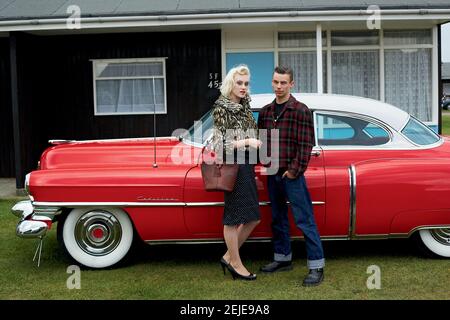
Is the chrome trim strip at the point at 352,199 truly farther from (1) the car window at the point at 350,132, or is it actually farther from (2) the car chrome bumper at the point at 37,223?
(2) the car chrome bumper at the point at 37,223

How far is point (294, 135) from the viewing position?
495 cm

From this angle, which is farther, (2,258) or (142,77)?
(142,77)

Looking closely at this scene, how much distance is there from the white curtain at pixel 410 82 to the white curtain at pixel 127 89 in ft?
14.7

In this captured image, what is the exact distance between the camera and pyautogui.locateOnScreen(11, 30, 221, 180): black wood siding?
11711 millimetres

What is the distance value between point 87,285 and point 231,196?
4.68 feet

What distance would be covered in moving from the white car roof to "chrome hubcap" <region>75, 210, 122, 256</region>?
66.4 inches

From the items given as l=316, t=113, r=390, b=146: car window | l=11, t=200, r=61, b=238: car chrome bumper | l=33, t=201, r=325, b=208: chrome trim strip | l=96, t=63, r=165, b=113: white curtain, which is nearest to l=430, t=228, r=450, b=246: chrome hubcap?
l=316, t=113, r=390, b=146: car window

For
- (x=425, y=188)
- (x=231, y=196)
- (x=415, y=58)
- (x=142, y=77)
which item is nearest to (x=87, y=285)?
(x=231, y=196)

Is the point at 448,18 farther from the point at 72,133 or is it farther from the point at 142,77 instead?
the point at 72,133

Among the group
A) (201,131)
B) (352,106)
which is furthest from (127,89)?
(352,106)

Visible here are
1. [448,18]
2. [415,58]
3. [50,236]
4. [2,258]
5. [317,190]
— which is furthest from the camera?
[415,58]

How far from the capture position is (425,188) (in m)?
5.38
